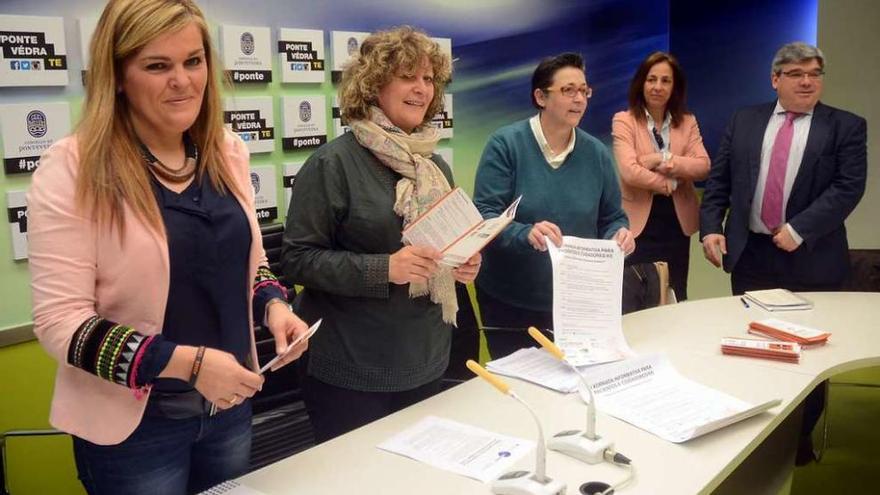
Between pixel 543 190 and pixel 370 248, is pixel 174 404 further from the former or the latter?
pixel 543 190

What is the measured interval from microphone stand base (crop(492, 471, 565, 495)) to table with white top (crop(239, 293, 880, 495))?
1.5 inches

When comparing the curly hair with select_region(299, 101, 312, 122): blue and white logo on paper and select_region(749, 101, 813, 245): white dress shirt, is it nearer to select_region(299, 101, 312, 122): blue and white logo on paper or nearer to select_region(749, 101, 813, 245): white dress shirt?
select_region(299, 101, 312, 122): blue and white logo on paper

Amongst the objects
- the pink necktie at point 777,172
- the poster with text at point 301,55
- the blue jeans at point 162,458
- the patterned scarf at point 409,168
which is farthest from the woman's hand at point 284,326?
the pink necktie at point 777,172

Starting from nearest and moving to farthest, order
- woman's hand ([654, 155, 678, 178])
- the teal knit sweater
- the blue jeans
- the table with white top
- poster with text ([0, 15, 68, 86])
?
the blue jeans
the table with white top
poster with text ([0, 15, 68, 86])
the teal knit sweater
woman's hand ([654, 155, 678, 178])

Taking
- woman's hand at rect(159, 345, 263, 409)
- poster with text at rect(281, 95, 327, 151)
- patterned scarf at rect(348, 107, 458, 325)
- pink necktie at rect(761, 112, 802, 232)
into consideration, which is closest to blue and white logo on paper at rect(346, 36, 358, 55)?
poster with text at rect(281, 95, 327, 151)

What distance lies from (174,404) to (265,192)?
1.78m

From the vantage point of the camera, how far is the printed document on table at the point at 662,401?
5.83 feet

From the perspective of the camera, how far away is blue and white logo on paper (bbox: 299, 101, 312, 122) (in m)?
3.21

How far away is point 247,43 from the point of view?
2.98 m

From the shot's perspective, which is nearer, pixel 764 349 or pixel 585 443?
pixel 585 443

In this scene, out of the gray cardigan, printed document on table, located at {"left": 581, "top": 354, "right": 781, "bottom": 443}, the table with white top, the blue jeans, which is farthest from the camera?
the gray cardigan

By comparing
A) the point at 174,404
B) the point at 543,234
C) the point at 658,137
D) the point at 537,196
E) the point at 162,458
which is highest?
the point at 658,137

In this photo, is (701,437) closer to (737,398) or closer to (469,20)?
(737,398)

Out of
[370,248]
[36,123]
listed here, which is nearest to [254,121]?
[36,123]
